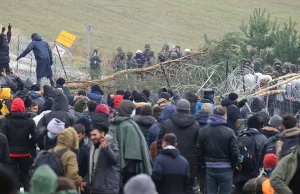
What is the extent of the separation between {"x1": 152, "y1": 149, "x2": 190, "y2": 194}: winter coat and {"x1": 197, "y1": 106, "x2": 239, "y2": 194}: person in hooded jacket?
123cm

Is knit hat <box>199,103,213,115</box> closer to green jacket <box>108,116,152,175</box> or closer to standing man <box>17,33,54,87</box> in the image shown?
green jacket <box>108,116,152,175</box>

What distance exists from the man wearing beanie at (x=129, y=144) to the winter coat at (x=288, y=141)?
6.26ft

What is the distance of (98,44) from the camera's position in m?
51.7

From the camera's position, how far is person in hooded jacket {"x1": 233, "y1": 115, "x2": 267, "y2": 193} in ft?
46.4

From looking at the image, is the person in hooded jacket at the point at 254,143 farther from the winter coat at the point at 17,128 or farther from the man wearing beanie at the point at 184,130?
the winter coat at the point at 17,128

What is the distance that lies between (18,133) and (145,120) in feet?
6.20

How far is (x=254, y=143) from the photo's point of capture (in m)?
14.2

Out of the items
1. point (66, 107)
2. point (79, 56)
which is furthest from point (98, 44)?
point (66, 107)

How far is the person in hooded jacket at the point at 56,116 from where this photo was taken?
1401cm

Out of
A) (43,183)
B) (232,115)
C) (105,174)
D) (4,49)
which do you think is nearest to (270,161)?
(105,174)

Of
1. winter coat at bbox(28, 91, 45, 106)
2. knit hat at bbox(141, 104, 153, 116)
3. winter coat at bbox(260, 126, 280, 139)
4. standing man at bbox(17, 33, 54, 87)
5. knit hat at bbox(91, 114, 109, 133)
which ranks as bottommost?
winter coat at bbox(260, 126, 280, 139)

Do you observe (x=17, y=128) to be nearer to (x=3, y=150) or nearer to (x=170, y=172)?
(x=3, y=150)

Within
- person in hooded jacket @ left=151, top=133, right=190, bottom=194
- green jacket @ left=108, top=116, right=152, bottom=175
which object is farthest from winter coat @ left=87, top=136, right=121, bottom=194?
green jacket @ left=108, top=116, right=152, bottom=175

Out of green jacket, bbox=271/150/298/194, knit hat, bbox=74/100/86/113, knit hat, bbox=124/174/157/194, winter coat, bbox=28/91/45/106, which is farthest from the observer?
winter coat, bbox=28/91/45/106
